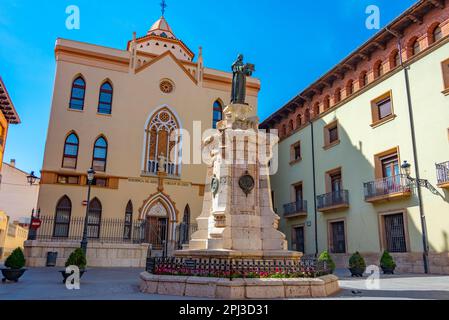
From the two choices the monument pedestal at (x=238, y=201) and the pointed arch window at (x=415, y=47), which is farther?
the pointed arch window at (x=415, y=47)

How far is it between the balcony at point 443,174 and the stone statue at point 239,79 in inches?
350

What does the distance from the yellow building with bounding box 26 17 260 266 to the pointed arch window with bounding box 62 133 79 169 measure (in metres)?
0.06

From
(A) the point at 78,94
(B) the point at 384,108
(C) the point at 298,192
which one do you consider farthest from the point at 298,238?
(A) the point at 78,94

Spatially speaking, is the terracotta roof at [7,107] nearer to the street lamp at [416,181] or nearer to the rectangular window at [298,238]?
the rectangular window at [298,238]

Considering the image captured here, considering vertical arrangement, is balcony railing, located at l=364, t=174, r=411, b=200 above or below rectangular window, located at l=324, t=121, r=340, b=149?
below

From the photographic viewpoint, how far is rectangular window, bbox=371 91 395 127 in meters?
18.7

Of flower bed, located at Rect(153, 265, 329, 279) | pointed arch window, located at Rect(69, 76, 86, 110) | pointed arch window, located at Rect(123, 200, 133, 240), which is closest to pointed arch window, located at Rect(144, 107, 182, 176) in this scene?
pointed arch window, located at Rect(123, 200, 133, 240)

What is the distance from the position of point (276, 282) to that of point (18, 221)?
40.1 m

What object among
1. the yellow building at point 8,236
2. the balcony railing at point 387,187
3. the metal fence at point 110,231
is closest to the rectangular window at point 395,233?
the balcony railing at point 387,187

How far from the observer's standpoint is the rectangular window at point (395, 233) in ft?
56.4

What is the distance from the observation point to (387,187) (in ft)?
58.9

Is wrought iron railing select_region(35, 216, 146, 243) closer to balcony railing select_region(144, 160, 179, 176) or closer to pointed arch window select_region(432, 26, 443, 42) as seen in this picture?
balcony railing select_region(144, 160, 179, 176)

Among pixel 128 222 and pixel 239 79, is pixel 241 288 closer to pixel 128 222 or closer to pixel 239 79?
pixel 239 79

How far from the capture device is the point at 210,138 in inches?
467
